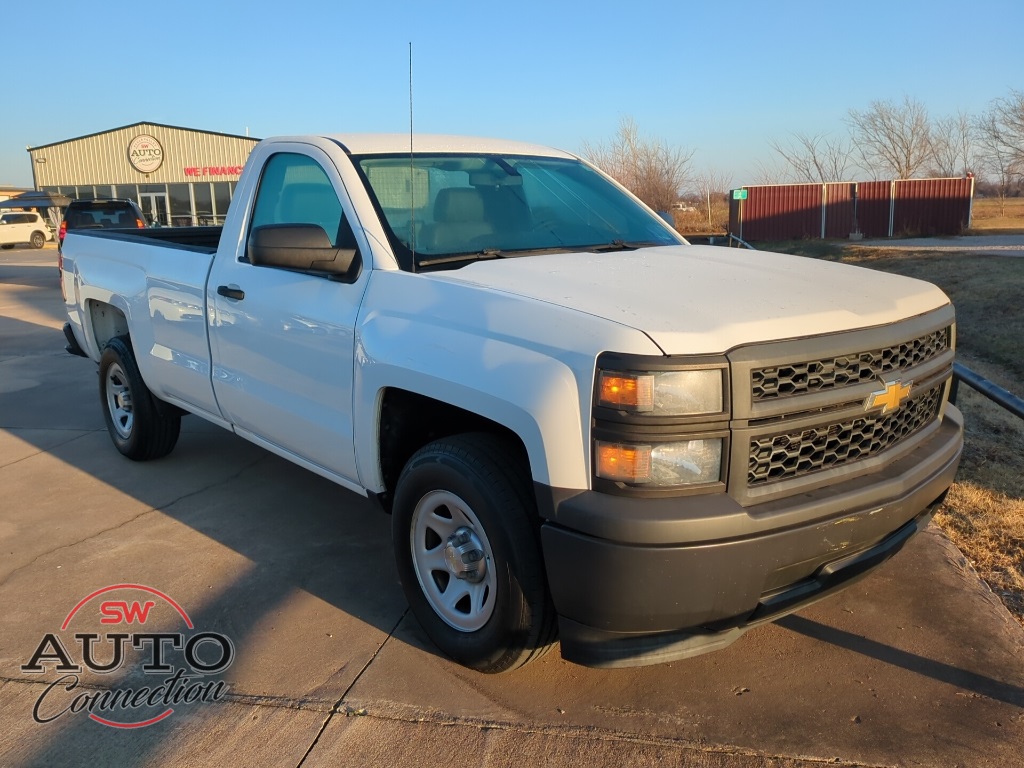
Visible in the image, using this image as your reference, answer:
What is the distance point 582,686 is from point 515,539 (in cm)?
76

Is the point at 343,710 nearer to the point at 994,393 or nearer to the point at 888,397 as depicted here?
the point at 888,397

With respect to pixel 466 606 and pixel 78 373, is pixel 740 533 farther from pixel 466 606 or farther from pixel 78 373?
pixel 78 373

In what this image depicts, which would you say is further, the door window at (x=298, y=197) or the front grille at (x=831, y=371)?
the door window at (x=298, y=197)

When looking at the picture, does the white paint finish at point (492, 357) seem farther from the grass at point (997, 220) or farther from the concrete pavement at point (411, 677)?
the grass at point (997, 220)

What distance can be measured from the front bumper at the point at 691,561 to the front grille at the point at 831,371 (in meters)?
0.33

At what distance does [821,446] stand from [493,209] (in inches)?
75.2

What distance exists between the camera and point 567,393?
256 centimetres

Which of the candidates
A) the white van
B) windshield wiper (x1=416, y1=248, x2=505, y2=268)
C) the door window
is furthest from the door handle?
the white van

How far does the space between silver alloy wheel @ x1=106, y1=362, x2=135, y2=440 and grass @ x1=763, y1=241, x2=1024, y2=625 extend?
501 cm

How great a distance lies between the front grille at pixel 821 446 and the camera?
261cm

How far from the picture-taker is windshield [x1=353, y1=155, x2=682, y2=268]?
142 inches

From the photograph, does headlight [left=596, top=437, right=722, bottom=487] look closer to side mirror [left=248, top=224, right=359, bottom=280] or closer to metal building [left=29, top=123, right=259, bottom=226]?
side mirror [left=248, top=224, right=359, bottom=280]

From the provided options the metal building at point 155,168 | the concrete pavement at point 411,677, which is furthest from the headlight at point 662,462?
the metal building at point 155,168

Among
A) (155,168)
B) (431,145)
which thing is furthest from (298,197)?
(155,168)
